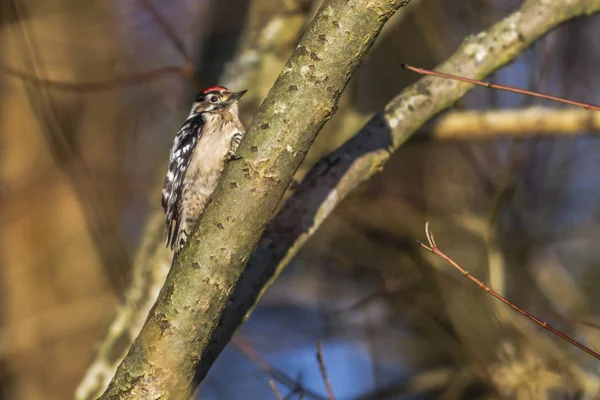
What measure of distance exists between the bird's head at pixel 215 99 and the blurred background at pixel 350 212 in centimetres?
15

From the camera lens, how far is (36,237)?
7598mm

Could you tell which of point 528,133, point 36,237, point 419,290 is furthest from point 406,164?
point 36,237

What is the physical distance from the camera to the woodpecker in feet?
12.6

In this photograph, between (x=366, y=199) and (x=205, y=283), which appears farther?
(x=366, y=199)

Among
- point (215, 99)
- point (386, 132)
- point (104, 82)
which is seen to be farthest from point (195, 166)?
point (386, 132)

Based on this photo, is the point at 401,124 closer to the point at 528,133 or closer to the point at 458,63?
the point at 458,63

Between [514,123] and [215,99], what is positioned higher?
[215,99]

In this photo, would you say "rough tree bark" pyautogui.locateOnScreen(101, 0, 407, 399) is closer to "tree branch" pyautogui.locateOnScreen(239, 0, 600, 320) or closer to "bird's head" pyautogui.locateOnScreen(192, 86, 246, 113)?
"tree branch" pyautogui.locateOnScreen(239, 0, 600, 320)

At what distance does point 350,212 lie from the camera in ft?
19.5

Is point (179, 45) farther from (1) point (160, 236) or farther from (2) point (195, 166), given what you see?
(1) point (160, 236)

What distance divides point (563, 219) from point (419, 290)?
241 centimetres

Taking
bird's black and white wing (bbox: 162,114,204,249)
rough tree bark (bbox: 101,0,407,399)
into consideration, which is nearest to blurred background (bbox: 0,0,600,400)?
bird's black and white wing (bbox: 162,114,204,249)

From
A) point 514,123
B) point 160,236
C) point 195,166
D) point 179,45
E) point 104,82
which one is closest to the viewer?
point 195,166

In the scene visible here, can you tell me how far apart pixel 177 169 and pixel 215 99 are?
0.67 meters
